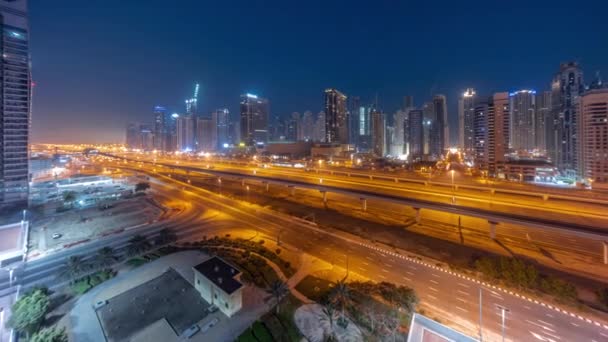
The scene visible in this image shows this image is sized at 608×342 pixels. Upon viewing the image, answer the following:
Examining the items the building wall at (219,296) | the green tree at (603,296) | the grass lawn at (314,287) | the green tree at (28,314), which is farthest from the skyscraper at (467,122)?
the green tree at (28,314)

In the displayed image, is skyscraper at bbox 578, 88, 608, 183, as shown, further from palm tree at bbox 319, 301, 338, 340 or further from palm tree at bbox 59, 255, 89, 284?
palm tree at bbox 59, 255, 89, 284

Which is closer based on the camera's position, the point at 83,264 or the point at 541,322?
the point at 541,322

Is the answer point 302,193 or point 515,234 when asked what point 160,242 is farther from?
point 515,234

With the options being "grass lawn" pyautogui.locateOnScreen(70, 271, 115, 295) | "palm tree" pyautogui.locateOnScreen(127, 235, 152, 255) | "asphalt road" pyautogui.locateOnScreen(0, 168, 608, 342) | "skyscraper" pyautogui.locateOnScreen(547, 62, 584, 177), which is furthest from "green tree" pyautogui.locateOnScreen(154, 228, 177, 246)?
"skyscraper" pyautogui.locateOnScreen(547, 62, 584, 177)

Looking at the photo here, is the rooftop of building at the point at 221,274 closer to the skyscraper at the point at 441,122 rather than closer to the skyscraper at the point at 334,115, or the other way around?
the skyscraper at the point at 441,122

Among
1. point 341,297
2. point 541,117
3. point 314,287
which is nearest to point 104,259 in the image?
point 314,287

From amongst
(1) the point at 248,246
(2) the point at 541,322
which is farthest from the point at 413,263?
(1) the point at 248,246
